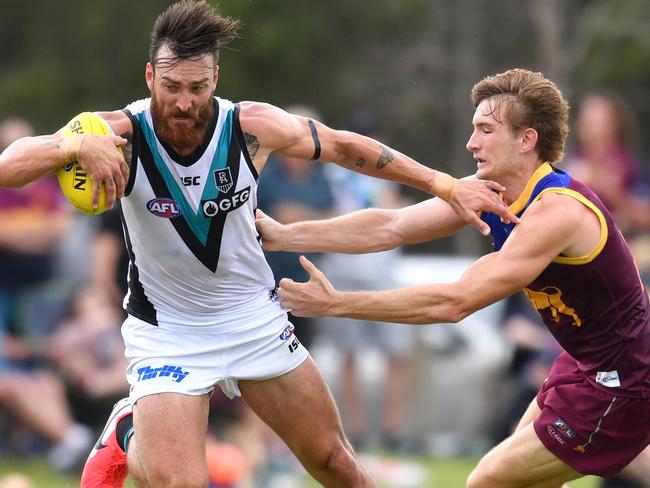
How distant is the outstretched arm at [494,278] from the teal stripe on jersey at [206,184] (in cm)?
57

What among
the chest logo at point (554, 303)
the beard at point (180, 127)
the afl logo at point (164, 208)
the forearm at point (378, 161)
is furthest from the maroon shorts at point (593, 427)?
the beard at point (180, 127)

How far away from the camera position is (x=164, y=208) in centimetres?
574

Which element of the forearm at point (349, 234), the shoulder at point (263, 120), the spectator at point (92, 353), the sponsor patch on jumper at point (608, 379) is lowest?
the spectator at point (92, 353)

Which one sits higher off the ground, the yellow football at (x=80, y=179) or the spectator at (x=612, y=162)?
the yellow football at (x=80, y=179)

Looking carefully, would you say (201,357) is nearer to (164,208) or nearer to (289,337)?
(289,337)

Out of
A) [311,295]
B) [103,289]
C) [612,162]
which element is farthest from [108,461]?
[612,162]

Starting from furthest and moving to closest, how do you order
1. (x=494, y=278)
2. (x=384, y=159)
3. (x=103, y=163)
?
(x=384, y=159)
(x=494, y=278)
(x=103, y=163)

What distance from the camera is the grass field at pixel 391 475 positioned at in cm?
917

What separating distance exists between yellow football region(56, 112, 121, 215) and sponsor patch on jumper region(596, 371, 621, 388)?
87.3 inches

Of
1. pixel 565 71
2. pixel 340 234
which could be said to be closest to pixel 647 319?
pixel 340 234

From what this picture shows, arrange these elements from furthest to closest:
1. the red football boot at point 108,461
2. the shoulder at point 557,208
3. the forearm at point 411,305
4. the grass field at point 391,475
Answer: the grass field at point 391,475 → the red football boot at point 108,461 → the shoulder at point 557,208 → the forearm at point 411,305

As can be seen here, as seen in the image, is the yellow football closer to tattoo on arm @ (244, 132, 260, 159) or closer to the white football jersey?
the white football jersey

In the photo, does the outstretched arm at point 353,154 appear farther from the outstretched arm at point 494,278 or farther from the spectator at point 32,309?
the spectator at point 32,309

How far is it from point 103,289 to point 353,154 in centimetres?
400
